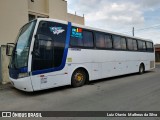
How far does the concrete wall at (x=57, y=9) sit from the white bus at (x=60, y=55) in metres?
8.23

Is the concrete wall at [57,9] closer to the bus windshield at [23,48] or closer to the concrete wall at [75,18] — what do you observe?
the concrete wall at [75,18]

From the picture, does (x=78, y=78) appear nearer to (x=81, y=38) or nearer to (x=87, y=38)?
(x=81, y=38)

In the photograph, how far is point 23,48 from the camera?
6.80m

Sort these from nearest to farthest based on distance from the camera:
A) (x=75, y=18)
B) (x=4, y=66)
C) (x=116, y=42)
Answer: (x=4, y=66) < (x=116, y=42) < (x=75, y=18)

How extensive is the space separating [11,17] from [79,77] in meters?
7.99

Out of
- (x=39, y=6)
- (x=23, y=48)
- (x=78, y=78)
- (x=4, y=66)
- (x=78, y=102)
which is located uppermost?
(x=39, y=6)

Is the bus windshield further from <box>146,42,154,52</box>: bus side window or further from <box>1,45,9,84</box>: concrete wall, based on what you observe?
<box>146,42,154,52</box>: bus side window

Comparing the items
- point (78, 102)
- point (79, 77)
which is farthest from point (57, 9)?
point (78, 102)

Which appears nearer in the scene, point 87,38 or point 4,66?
point 87,38

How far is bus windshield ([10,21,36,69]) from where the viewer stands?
6.55 m

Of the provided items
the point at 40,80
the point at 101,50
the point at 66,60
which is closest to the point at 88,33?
the point at 101,50

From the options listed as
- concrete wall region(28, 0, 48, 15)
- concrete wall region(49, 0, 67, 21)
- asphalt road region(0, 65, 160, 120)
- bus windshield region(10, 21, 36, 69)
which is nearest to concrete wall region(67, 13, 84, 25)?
concrete wall region(49, 0, 67, 21)

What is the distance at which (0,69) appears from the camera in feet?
30.7

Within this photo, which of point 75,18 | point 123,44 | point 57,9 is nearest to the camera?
point 123,44
